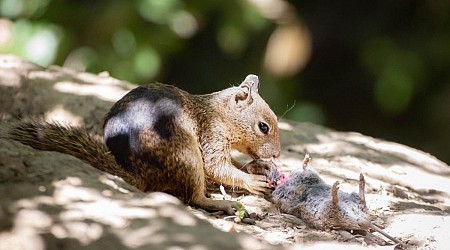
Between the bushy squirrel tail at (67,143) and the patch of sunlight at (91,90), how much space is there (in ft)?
4.24

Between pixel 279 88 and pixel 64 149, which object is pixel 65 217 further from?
A: pixel 279 88

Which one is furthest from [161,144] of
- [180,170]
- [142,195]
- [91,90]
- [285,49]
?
[285,49]

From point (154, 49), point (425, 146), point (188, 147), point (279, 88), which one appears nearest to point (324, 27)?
point (279, 88)

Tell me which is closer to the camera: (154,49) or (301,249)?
(301,249)

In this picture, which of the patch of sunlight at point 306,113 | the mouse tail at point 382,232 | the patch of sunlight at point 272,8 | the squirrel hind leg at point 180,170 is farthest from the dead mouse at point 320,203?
the patch of sunlight at point 306,113

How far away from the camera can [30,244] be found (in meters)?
2.65

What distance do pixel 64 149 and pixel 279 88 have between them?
3.44 metres

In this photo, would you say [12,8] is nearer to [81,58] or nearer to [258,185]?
[81,58]

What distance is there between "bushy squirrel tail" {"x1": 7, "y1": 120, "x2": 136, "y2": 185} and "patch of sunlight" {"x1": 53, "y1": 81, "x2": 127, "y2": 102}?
1292 millimetres

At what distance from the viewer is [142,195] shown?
3.28m

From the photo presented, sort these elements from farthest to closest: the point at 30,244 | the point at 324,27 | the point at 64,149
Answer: the point at 324,27
the point at 64,149
the point at 30,244

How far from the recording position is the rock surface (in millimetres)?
2748

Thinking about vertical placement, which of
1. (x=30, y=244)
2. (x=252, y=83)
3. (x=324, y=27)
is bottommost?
(x=30, y=244)

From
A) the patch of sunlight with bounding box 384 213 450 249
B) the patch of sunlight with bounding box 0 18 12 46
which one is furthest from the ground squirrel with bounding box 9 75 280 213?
the patch of sunlight with bounding box 0 18 12 46
